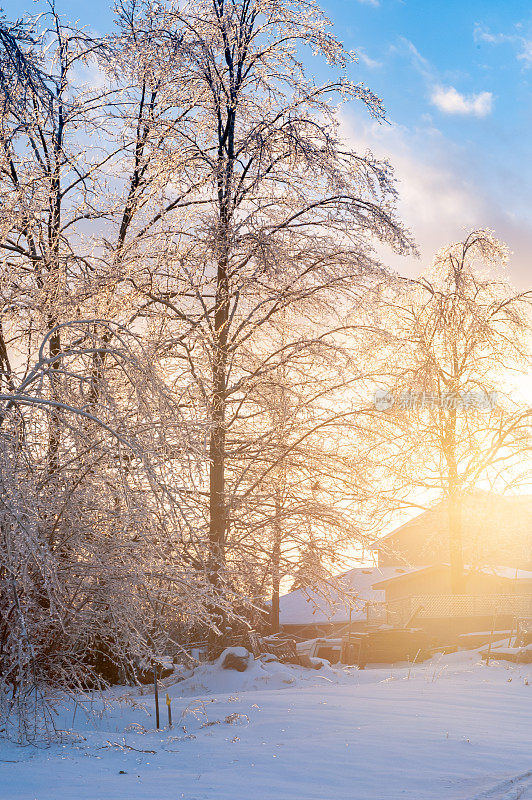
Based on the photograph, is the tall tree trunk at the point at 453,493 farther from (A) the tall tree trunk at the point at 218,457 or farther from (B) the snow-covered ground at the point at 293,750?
(B) the snow-covered ground at the point at 293,750

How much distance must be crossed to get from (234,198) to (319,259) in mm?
1835

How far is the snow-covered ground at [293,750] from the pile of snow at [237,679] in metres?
0.46

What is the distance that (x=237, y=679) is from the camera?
11.8 m

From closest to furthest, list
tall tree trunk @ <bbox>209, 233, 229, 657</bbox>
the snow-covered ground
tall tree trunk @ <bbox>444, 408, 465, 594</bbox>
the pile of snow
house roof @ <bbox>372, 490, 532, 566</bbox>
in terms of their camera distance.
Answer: the snow-covered ground
the pile of snow
tall tree trunk @ <bbox>209, 233, 229, 657</bbox>
tall tree trunk @ <bbox>444, 408, 465, 594</bbox>
house roof @ <bbox>372, 490, 532, 566</bbox>

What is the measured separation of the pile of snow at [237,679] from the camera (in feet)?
38.6

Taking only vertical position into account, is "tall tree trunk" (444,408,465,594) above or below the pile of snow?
above

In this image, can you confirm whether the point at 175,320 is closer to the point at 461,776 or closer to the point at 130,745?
the point at 130,745

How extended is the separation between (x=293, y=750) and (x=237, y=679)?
4826mm

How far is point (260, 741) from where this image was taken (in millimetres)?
7562

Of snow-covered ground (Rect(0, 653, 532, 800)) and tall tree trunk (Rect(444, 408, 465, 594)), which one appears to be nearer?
snow-covered ground (Rect(0, 653, 532, 800))

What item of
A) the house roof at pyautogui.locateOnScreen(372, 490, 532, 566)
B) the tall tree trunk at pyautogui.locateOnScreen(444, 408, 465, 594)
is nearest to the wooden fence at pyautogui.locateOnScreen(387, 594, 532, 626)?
the house roof at pyautogui.locateOnScreen(372, 490, 532, 566)

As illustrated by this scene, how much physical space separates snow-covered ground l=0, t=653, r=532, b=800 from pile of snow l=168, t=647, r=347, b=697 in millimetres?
463

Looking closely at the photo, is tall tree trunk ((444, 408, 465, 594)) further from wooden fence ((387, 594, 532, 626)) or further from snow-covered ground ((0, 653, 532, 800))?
snow-covered ground ((0, 653, 532, 800))

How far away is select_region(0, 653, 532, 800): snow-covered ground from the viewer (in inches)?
233
